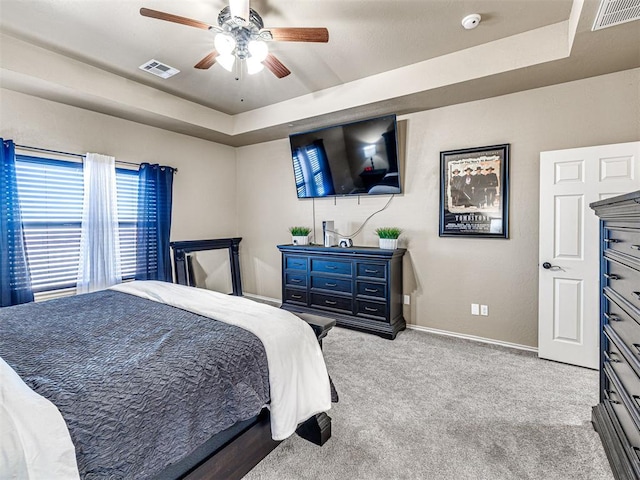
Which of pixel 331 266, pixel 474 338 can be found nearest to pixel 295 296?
pixel 331 266

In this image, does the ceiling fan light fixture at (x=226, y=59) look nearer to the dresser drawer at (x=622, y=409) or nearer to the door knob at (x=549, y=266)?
the dresser drawer at (x=622, y=409)

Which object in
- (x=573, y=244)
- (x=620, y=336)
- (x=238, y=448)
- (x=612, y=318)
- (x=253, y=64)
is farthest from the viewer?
(x=573, y=244)

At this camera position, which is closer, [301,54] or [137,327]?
[137,327]

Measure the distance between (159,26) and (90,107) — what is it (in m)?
1.54

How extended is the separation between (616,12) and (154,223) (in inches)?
184

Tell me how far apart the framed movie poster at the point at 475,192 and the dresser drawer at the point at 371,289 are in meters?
0.90

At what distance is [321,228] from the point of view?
175 inches

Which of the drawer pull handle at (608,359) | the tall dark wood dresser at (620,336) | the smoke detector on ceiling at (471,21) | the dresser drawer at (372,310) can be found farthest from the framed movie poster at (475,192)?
the drawer pull handle at (608,359)

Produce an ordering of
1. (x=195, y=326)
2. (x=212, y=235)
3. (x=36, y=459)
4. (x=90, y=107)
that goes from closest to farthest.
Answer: (x=36, y=459), (x=195, y=326), (x=90, y=107), (x=212, y=235)

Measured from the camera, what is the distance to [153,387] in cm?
112

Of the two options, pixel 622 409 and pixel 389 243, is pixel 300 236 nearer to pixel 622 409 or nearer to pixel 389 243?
pixel 389 243

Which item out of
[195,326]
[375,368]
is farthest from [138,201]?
[375,368]

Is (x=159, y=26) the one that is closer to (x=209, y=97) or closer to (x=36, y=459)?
(x=209, y=97)

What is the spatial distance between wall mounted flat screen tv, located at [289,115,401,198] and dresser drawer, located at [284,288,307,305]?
132 cm
